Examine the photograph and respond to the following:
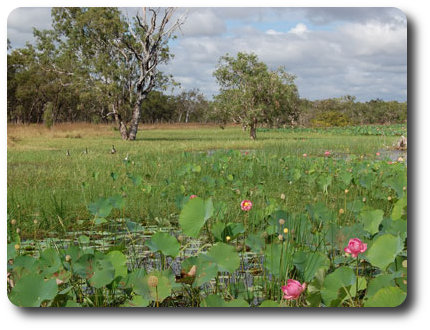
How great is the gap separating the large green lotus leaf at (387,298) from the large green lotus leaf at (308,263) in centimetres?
23

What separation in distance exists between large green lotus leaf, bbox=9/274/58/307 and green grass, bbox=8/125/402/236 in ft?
3.87

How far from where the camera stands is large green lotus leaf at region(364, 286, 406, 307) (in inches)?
83.5

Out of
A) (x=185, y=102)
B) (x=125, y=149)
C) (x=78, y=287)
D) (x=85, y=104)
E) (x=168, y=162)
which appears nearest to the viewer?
(x=78, y=287)

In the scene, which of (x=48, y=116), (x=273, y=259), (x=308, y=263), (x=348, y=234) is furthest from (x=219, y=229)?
(x=48, y=116)

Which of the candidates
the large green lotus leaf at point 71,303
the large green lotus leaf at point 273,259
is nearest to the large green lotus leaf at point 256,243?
the large green lotus leaf at point 273,259

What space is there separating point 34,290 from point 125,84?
591 centimetres

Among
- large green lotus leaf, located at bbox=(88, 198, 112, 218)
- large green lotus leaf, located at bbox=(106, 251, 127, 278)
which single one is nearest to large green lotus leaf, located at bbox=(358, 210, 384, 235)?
large green lotus leaf, located at bbox=(106, 251, 127, 278)

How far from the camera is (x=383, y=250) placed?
2.10 meters

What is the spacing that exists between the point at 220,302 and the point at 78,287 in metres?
0.64

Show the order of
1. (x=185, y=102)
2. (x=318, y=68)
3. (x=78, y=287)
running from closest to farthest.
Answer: (x=78, y=287) → (x=318, y=68) → (x=185, y=102)

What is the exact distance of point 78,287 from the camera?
2244 millimetres

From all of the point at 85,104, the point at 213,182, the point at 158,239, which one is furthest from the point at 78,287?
the point at 85,104

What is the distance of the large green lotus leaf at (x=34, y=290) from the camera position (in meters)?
2.00
